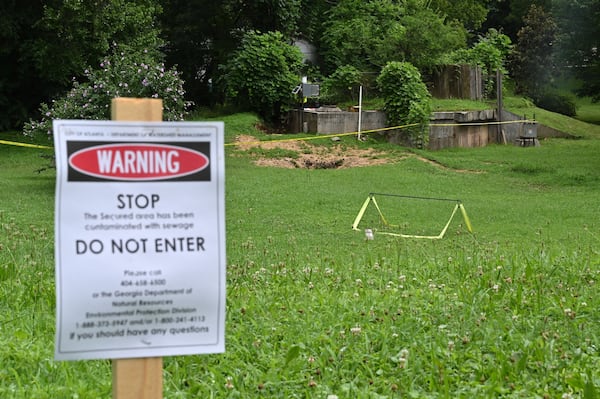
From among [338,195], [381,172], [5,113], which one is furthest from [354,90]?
[338,195]

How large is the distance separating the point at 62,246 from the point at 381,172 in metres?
17.0

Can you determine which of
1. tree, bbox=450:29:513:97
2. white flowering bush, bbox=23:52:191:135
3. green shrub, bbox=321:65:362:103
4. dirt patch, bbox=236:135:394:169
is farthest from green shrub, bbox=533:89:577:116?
white flowering bush, bbox=23:52:191:135

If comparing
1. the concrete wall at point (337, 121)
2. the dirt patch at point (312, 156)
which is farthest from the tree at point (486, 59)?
the dirt patch at point (312, 156)

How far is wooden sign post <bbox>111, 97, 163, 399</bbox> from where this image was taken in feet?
8.10

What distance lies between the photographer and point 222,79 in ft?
92.4

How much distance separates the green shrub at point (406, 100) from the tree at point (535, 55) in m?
17.0

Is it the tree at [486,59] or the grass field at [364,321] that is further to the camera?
the tree at [486,59]

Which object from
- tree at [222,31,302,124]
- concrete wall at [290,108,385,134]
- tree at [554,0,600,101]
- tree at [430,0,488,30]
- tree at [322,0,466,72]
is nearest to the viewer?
concrete wall at [290,108,385,134]

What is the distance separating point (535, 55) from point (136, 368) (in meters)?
40.1

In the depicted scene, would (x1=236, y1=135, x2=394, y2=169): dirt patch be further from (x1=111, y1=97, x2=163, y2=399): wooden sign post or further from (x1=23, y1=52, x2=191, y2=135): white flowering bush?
(x1=111, y1=97, x2=163, y2=399): wooden sign post

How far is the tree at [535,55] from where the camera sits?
39.7 meters

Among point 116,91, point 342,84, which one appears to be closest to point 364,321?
point 116,91

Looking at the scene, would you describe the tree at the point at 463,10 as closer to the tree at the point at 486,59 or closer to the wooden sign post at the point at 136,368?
the tree at the point at 486,59

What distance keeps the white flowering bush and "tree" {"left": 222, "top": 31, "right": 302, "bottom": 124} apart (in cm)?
827
